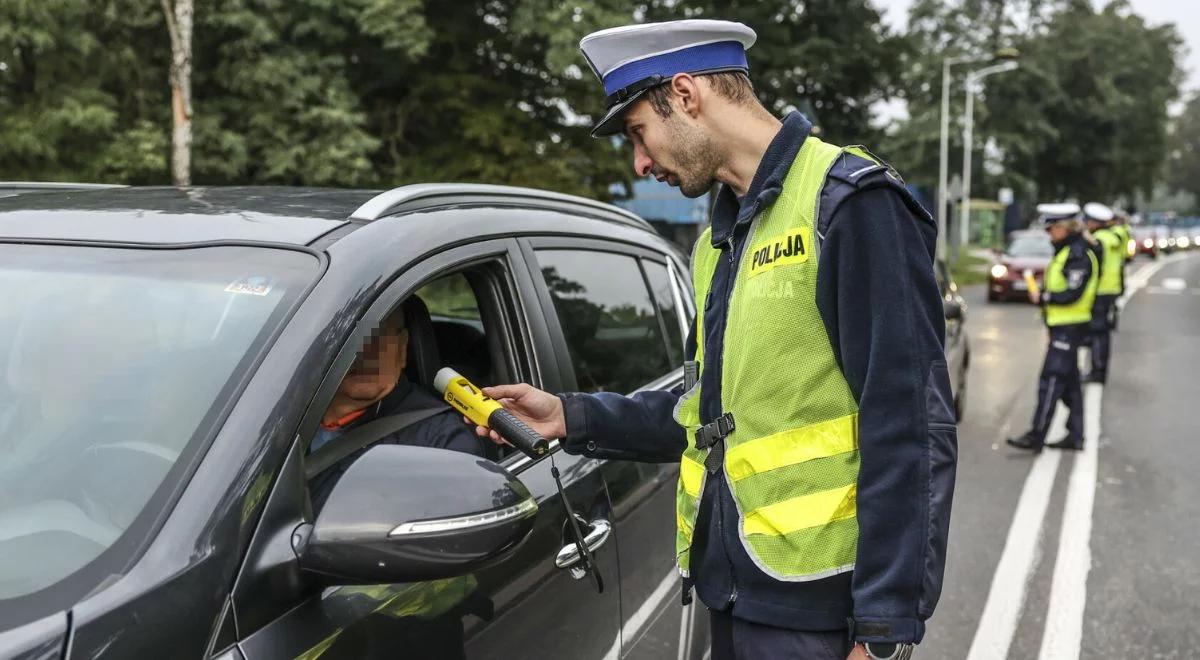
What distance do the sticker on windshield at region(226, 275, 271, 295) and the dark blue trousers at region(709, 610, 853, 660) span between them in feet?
3.22

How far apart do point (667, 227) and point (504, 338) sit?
84.8ft

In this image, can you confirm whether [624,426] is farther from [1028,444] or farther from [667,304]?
[1028,444]

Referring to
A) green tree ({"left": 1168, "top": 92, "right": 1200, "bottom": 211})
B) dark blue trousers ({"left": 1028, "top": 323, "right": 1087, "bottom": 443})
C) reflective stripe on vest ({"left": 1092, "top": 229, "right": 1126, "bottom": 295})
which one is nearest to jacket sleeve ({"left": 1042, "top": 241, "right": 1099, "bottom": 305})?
dark blue trousers ({"left": 1028, "top": 323, "right": 1087, "bottom": 443})

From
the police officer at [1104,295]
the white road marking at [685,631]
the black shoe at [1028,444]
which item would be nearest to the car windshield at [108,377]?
the white road marking at [685,631]

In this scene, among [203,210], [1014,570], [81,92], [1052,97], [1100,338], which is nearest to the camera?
[203,210]

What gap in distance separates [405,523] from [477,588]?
1.32 ft

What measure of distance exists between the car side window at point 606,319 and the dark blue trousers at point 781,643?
851 mm

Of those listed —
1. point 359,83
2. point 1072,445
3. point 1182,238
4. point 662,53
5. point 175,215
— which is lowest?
point 1182,238

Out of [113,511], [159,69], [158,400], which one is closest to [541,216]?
[158,400]

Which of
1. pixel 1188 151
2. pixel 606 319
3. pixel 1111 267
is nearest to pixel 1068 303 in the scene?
pixel 1111 267

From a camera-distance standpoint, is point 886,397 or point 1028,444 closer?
point 886,397

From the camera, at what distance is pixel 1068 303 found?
25.4ft

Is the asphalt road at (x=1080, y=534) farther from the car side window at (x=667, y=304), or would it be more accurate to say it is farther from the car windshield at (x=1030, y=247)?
the car windshield at (x=1030, y=247)

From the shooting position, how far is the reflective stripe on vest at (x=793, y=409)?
1.67 metres
